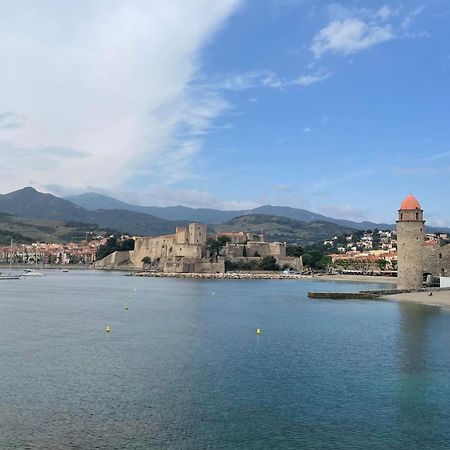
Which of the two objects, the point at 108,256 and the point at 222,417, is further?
the point at 108,256

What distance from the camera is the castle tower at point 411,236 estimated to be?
31188mm

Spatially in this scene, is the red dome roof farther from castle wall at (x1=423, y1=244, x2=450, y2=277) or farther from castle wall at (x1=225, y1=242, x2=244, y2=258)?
castle wall at (x1=225, y1=242, x2=244, y2=258)

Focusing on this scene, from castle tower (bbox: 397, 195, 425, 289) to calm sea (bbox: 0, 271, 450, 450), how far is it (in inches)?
357

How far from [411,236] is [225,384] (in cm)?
2198

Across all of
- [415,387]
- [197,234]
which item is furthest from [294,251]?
[415,387]

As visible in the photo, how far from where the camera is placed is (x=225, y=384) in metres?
11.9

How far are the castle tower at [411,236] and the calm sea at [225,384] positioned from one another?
907cm

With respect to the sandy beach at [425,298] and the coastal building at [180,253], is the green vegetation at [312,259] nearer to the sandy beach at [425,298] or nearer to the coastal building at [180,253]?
the coastal building at [180,253]

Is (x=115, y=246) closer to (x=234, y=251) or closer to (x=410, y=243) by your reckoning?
(x=234, y=251)

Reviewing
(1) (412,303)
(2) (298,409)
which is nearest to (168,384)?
(2) (298,409)

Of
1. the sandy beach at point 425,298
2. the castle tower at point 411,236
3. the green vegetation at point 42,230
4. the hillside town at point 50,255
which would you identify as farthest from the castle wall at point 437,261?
the green vegetation at point 42,230

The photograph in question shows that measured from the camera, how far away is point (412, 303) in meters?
28.4

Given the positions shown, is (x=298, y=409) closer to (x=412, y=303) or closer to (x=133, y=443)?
(x=133, y=443)

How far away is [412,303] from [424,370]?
15791mm
